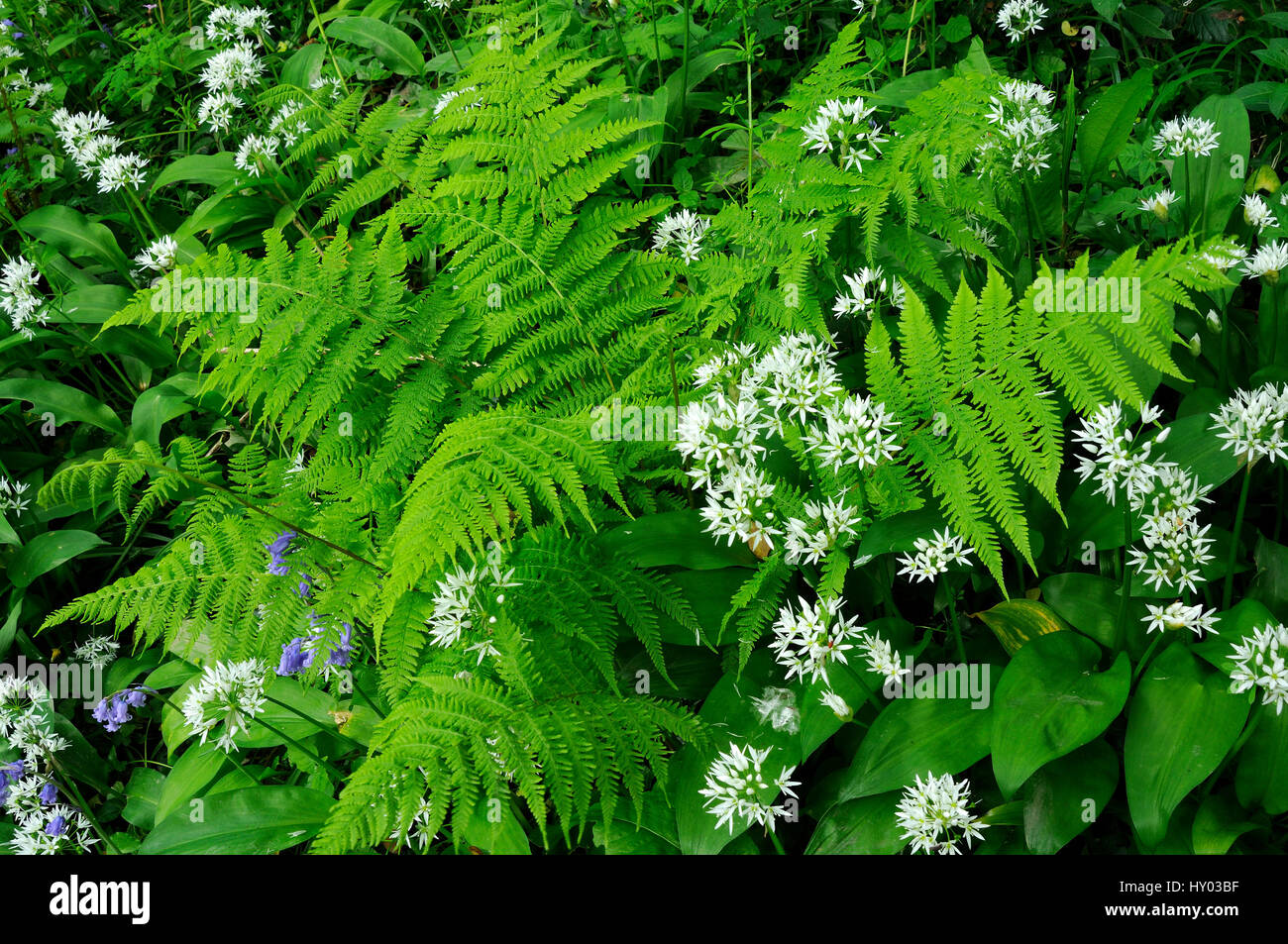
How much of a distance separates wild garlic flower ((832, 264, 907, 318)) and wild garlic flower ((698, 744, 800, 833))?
125 cm

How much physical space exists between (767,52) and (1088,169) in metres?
2.12

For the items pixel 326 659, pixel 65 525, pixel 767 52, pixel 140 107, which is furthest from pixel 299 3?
pixel 326 659

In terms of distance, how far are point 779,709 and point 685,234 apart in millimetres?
1753

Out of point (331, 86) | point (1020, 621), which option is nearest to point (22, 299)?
point (331, 86)

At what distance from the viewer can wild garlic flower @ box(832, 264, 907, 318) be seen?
2.82 metres

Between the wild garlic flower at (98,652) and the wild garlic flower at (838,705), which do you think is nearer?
the wild garlic flower at (838,705)

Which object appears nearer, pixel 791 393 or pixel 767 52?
pixel 791 393

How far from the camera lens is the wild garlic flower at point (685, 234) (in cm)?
343

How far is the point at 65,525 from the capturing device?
4363 millimetres

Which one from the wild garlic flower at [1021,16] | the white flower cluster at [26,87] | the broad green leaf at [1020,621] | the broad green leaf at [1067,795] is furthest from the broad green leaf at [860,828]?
the white flower cluster at [26,87]

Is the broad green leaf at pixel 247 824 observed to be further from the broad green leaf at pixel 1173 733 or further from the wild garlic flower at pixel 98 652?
the broad green leaf at pixel 1173 733

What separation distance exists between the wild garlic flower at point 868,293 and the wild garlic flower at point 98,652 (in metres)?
3.01

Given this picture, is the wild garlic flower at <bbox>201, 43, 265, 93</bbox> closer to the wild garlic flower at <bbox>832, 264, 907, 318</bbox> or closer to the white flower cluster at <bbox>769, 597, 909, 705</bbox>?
the wild garlic flower at <bbox>832, 264, 907, 318</bbox>
